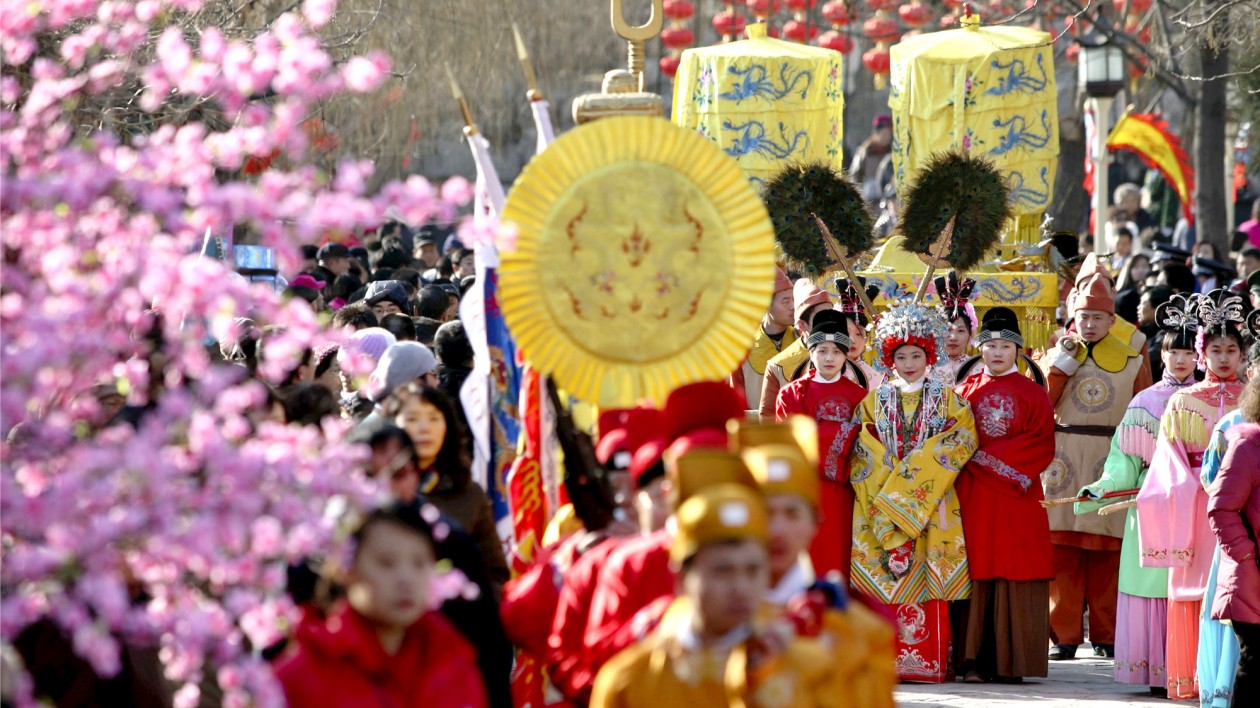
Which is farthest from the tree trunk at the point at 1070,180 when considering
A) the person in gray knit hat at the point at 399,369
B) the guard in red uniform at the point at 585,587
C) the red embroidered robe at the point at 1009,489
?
the guard in red uniform at the point at 585,587

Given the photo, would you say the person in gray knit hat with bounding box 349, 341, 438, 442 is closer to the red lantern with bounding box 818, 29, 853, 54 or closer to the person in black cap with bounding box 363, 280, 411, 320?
the person in black cap with bounding box 363, 280, 411, 320

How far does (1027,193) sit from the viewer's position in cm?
1423

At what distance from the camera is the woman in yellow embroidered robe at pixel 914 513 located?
9.24 m

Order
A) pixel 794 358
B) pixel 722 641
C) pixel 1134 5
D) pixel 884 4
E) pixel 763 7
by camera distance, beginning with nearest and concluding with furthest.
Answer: pixel 722 641 < pixel 794 358 < pixel 1134 5 < pixel 884 4 < pixel 763 7

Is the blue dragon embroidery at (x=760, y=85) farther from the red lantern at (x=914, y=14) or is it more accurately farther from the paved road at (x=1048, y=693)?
the red lantern at (x=914, y=14)

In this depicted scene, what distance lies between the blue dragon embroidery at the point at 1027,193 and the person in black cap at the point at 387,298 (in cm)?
502

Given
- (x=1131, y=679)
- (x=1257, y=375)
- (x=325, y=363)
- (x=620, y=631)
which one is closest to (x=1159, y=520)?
(x=1131, y=679)

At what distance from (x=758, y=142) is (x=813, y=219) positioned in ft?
11.4

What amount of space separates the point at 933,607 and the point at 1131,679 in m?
0.92

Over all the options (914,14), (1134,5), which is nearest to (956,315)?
(914,14)

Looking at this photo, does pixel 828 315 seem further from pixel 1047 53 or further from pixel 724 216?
pixel 1047 53

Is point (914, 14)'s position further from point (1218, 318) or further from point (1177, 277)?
point (1218, 318)

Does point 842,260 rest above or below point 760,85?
below

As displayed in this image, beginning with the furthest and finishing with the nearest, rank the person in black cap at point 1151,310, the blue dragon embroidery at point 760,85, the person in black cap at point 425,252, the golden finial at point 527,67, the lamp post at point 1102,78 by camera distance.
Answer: the person in black cap at point 425,252 → the lamp post at point 1102,78 → the blue dragon embroidery at point 760,85 → the person in black cap at point 1151,310 → the golden finial at point 527,67
